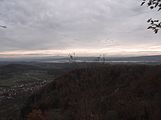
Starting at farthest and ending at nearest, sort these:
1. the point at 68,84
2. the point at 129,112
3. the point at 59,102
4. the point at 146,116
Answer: the point at 68,84 → the point at 59,102 → the point at 129,112 → the point at 146,116

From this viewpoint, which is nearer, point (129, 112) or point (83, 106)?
point (129, 112)

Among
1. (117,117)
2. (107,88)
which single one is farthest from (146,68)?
(117,117)

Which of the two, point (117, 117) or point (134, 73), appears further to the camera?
point (134, 73)

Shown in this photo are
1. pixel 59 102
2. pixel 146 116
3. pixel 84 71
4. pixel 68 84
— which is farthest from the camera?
pixel 84 71

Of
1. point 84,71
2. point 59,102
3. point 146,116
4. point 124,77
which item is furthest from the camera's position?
point 84,71

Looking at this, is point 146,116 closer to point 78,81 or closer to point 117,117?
point 117,117

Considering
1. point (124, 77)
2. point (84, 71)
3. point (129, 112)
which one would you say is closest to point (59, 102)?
point (124, 77)

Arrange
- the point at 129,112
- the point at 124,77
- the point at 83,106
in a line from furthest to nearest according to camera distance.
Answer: the point at 124,77 → the point at 83,106 → the point at 129,112

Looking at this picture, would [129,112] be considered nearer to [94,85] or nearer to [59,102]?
[59,102]

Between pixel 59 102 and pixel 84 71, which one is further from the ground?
pixel 84 71
